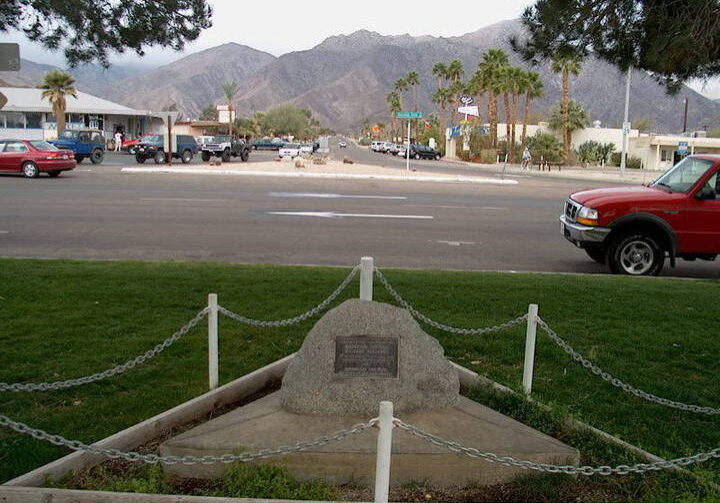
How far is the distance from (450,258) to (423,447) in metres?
8.22

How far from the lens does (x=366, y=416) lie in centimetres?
483

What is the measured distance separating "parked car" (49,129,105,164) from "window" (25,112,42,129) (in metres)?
24.9

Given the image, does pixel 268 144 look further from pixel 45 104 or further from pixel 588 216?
pixel 588 216

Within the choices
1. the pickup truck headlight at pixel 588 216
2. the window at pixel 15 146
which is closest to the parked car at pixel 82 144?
the window at pixel 15 146

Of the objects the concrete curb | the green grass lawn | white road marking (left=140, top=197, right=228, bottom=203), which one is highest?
the concrete curb

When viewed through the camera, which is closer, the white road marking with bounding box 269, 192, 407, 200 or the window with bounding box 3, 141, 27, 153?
the white road marking with bounding box 269, 192, 407, 200

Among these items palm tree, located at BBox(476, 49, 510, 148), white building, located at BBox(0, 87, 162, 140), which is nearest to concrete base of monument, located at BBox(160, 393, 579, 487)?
white building, located at BBox(0, 87, 162, 140)

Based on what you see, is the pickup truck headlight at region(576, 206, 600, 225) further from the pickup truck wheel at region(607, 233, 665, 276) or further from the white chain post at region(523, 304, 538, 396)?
the white chain post at region(523, 304, 538, 396)

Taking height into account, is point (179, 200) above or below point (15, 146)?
below

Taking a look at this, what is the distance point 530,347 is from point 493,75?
71866 mm

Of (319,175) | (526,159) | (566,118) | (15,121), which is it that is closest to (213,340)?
(319,175)

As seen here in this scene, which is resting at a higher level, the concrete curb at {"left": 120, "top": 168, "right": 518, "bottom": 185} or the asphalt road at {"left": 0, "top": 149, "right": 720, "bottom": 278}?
the concrete curb at {"left": 120, "top": 168, "right": 518, "bottom": 185}

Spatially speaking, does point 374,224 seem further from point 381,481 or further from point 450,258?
point 381,481

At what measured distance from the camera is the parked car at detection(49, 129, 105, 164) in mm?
41406
